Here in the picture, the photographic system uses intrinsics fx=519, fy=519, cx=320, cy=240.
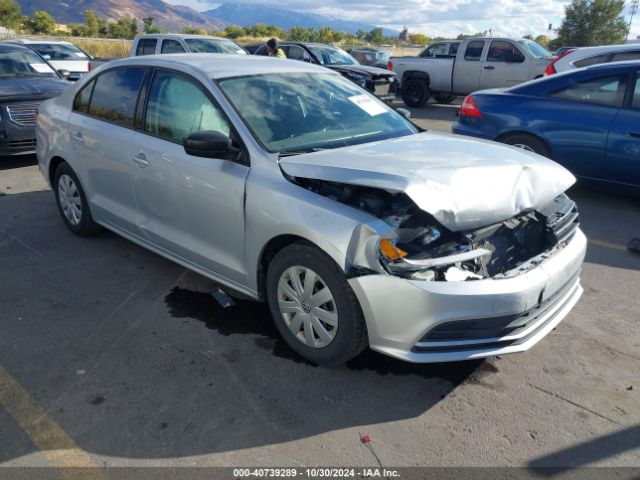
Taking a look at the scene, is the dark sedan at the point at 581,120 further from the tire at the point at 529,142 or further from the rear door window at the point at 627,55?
the rear door window at the point at 627,55

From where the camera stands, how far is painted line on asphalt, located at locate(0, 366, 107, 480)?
2.38 metres

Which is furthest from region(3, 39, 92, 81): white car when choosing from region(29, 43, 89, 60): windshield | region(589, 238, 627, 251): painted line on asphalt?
region(589, 238, 627, 251): painted line on asphalt

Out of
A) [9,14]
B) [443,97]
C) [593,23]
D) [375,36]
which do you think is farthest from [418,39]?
[443,97]

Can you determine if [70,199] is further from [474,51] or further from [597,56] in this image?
[474,51]

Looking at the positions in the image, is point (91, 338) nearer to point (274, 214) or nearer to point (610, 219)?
point (274, 214)

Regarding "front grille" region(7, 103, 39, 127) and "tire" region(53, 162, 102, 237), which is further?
"front grille" region(7, 103, 39, 127)

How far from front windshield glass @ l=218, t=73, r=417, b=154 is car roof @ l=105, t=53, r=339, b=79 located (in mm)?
75

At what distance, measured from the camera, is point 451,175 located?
285cm

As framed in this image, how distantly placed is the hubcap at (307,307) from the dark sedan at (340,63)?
11.2 meters

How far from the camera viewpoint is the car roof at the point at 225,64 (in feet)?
12.0

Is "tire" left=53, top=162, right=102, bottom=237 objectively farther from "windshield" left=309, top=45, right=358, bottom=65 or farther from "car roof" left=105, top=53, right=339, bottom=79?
"windshield" left=309, top=45, right=358, bottom=65

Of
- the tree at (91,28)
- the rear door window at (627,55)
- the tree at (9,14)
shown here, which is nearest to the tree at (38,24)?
the tree at (9,14)

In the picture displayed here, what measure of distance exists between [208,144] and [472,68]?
12.3m

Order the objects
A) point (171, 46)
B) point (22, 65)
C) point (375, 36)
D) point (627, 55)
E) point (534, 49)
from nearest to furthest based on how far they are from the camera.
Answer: point (627, 55), point (22, 65), point (171, 46), point (534, 49), point (375, 36)
